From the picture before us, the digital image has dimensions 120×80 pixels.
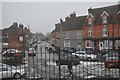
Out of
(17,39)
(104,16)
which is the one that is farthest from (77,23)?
(17,39)

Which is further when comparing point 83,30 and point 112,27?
point 83,30

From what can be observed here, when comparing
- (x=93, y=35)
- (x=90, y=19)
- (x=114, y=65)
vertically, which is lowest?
(x=114, y=65)

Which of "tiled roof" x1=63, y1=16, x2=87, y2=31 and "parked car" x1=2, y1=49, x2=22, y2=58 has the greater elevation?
"tiled roof" x1=63, y1=16, x2=87, y2=31

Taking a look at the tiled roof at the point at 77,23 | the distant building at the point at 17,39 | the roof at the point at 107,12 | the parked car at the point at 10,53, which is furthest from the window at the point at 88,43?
the parked car at the point at 10,53

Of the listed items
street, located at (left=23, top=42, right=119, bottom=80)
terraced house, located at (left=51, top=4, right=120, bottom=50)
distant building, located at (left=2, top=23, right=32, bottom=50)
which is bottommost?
street, located at (left=23, top=42, right=119, bottom=80)

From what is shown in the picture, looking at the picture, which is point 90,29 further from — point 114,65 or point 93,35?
point 114,65

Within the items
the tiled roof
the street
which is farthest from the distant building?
the tiled roof

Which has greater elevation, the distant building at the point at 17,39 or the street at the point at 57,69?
the distant building at the point at 17,39

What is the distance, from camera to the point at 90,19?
3189 cm

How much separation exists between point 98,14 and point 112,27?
4.75 m

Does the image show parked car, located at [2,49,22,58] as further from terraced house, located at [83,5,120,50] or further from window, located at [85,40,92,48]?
window, located at [85,40,92,48]

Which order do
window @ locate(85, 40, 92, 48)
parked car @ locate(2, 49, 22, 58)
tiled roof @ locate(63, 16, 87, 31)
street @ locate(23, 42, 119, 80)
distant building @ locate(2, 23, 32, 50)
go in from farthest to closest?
tiled roof @ locate(63, 16, 87, 31), window @ locate(85, 40, 92, 48), street @ locate(23, 42, 119, 80), distant building @ locate(2, 23, 32, 50), parked car @ locate(2, 49, 22, 58)

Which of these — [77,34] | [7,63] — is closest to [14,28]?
[77,34]

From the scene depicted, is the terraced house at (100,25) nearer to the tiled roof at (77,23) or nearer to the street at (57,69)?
the tiled roof at (77,23)
